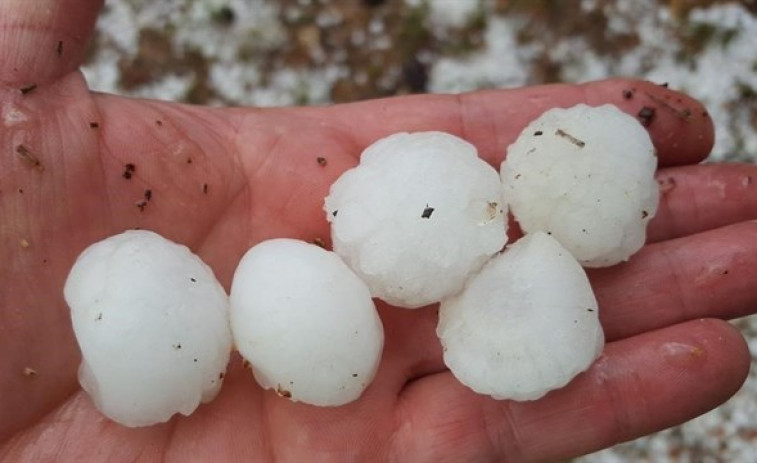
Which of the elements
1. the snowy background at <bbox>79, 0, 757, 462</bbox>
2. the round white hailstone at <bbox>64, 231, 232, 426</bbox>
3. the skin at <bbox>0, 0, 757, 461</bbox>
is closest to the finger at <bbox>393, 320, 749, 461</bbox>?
the skin at <bbox>0, 0, 757, 461</bbox>

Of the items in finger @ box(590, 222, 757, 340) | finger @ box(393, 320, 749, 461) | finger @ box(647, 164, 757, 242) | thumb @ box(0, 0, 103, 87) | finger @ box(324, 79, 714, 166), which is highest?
thumb @ box(0, 0, 103, 87)

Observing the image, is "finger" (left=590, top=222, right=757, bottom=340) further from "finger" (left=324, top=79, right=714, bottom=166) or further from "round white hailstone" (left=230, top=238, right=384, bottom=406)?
"round white hailstone" (left=230, top=238, right=384, bottom=406)

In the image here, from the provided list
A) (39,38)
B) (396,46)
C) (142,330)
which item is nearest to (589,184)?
(142,330)

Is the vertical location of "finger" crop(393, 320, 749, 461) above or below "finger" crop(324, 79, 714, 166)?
below

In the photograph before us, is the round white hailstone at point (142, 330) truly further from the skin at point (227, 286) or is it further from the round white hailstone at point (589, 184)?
the round white hailstone at point (589, 184)

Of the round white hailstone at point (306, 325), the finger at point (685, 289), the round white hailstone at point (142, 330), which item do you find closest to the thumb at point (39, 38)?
the round white hailstone at point (142, 330)

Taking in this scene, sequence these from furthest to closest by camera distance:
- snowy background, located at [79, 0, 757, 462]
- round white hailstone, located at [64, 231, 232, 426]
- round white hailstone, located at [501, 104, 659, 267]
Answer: snowy background, located at [79, 0, 757, 462] < round white hailstone, located at [501, 104, 659, 267] < round white hailstone, located at [64, 231, 232, 426]

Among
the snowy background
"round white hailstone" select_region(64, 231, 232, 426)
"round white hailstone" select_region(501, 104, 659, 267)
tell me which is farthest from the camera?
the snowy background
